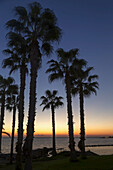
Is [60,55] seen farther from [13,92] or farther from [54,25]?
[13,92]

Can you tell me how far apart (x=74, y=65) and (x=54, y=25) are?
21.9 feet

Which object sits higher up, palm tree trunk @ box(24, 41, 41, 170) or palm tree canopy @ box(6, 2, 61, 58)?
palm tree canopy @ box(6, 2, 61, 58)

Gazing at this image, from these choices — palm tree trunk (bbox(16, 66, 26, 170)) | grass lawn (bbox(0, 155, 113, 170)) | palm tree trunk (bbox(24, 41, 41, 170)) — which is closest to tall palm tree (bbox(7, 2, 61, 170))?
palm tree trunk (bbox(24, 41, 41, 170))

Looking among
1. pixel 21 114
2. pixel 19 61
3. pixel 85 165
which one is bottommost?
pixel 85 165

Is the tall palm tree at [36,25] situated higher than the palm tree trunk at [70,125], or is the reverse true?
the tall palm tree at [36,25]

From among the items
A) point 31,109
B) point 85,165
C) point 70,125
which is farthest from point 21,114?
point 85,165

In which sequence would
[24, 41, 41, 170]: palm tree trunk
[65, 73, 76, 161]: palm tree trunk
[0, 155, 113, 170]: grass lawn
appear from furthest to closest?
[65, 73, 76, 161]: palm tree trunk
[0, 155, 113, 170]: grass lawn
[24, 41, 41, 170]: palm tree trunk

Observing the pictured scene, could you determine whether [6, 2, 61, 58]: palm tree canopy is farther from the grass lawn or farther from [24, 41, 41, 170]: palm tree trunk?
the grass lawn

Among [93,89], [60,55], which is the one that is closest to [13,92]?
[60,55]

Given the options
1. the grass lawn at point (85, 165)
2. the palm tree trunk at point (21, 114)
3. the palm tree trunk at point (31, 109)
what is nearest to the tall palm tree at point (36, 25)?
the palm tree trunk at point (31, 109)

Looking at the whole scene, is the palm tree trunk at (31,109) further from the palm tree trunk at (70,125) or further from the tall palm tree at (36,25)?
the palm tree trunk at (70,125)

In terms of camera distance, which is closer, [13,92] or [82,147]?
[82,147]

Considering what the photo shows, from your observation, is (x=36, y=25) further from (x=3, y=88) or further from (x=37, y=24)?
(x=3, y=88)

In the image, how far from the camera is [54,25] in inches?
586
